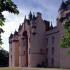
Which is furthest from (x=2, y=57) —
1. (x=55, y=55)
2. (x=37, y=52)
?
(x=55, y=55)

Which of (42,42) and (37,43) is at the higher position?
(42,42)

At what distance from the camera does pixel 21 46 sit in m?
68.3

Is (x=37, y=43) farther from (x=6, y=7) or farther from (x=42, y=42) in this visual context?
(x=6, y=7)

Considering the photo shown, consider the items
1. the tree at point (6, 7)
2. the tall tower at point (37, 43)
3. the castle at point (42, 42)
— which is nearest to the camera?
the tree at point (6, 7)

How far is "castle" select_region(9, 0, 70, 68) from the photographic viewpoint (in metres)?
54.8

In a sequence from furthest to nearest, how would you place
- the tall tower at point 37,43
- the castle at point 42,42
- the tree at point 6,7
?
the tall tower at point 37,43 → the castle at point 42,42 → the tree at point 6,7

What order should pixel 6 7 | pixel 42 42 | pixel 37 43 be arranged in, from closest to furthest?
pixel 6 7
pixel 37 43
pixel 42 42

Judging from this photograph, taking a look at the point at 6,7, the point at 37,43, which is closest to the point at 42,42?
the point at 37,43

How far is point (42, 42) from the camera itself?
212 feet

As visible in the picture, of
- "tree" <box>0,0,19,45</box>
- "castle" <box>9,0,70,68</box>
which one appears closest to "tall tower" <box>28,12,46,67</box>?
"castle" <box>9,0,70,68</box>

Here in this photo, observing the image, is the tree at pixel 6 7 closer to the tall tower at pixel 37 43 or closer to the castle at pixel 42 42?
the castle at pixel 42 42

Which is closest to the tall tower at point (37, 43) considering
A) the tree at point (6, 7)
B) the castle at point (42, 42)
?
the castle at point (42, 42)

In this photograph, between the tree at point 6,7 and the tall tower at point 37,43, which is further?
the tall tower at point 37,43

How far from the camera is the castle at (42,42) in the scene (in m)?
54.8
